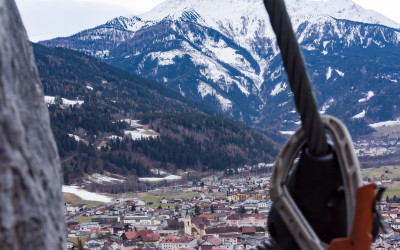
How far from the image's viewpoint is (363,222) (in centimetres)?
143

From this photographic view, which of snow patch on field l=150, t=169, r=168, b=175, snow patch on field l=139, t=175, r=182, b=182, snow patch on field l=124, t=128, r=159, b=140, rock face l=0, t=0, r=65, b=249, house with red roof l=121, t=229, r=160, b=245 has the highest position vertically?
snow patch on field l=124, t=128, r=159, b=140

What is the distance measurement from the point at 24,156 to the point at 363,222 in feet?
2.77

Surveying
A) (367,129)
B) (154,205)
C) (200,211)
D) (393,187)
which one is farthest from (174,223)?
(367,129)

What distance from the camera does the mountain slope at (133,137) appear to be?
117m

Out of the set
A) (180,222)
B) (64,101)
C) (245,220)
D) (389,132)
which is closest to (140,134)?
(64,101)

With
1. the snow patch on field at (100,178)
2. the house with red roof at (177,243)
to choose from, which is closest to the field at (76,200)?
the snow patch on field at (100,178)

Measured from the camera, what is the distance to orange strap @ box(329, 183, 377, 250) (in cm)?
142

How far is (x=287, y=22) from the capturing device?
1347 mm

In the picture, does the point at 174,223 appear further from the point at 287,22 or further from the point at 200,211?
the point at 287,22

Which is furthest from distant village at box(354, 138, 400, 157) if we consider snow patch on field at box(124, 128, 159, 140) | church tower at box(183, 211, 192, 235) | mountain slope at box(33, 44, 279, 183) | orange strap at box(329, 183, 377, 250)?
orange strap at box(329, 183, 377, 250)

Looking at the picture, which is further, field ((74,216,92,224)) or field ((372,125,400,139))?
field ((372,125,400,139))

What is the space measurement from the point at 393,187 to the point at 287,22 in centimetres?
8819

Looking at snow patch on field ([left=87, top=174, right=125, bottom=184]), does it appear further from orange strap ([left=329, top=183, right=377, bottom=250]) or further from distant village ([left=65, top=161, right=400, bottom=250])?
orange strap ([left=329, top=183, right=377, bottom=250])

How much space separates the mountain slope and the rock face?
Answer: 10126 centimetres
